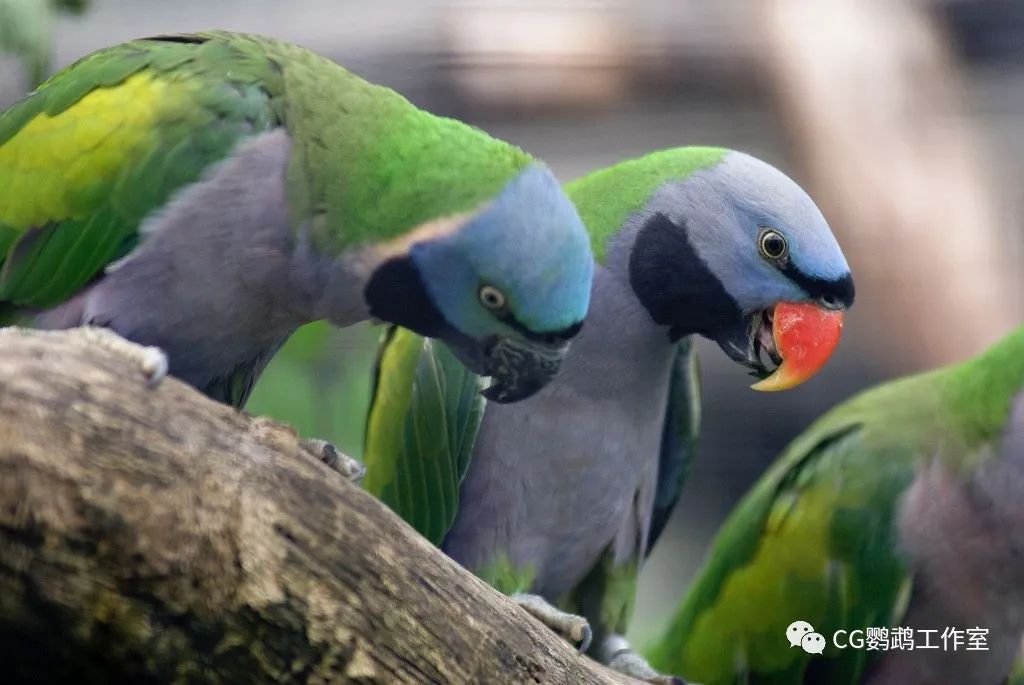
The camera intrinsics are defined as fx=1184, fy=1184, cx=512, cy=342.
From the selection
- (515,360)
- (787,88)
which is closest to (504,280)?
(515,360)

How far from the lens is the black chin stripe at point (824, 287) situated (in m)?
2.50

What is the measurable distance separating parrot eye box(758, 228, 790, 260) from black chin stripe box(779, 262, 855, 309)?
31 millimetres

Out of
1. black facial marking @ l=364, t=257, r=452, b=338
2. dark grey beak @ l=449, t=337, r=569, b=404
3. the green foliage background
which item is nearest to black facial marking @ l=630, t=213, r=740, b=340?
dark grey beak @ l=449, t=337, r=569, b=404

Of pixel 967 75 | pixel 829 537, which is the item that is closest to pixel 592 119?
pixel 967 75

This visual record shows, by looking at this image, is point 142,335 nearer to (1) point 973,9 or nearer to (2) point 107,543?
(2) point 107,543

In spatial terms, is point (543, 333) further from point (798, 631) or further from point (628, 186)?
point (798, 631)

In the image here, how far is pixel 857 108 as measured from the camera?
4090mm

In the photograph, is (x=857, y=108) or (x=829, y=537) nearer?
(x=829, y=537)

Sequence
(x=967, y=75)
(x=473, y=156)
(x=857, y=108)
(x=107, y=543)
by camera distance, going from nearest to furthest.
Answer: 1. (x=107, y=543)
2. (x=473, y=156)
3. (x=857, y=108)
4. (x=967, y=75)

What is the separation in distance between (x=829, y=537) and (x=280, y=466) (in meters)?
1.68

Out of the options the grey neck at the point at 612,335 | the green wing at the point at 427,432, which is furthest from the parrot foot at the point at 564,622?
the grey neck at the point at 612,335

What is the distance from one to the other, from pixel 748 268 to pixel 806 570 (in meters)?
0.85

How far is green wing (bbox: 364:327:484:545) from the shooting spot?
8.51 ft

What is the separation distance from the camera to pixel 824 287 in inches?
99.0
